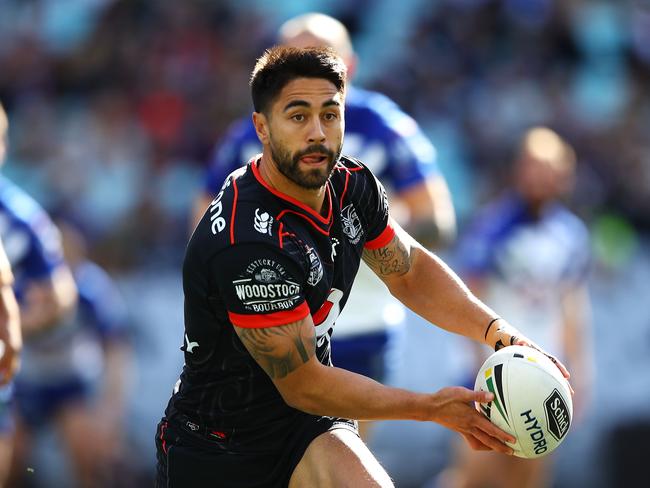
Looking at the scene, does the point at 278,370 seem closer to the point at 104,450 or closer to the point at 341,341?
the point at 341,341

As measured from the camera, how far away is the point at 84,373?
955 centimetres

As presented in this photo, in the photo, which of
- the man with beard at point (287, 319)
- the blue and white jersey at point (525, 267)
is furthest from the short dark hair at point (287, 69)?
the blue and white jersey at point (525, 267)

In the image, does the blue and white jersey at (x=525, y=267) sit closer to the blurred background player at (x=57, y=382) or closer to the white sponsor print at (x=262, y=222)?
the blurred background player at (x=57, y=382)

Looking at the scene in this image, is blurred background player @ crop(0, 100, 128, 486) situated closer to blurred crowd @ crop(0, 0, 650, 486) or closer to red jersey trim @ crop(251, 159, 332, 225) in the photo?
blurred crowd @ crop(0, 0, 650, 486)

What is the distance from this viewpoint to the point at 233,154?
673 cm

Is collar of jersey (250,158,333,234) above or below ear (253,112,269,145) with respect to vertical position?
below

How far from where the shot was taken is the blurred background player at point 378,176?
665cm

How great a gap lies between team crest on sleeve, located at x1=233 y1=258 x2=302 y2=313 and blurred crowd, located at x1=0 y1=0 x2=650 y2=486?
7.08 m

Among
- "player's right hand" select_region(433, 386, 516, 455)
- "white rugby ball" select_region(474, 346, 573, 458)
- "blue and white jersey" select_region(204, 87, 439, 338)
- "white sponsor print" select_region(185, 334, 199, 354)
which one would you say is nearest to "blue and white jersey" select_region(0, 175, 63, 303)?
"blue and white jersey" select_region(204, 87, 439, 338)

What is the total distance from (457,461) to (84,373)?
3006 millimetres

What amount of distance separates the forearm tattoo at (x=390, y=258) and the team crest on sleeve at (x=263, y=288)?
0.81 metres

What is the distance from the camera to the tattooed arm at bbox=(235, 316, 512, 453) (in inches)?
166

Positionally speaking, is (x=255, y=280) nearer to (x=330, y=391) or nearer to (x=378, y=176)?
(x=330, y=391)

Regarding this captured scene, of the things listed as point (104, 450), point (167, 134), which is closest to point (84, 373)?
point (104, 450)
